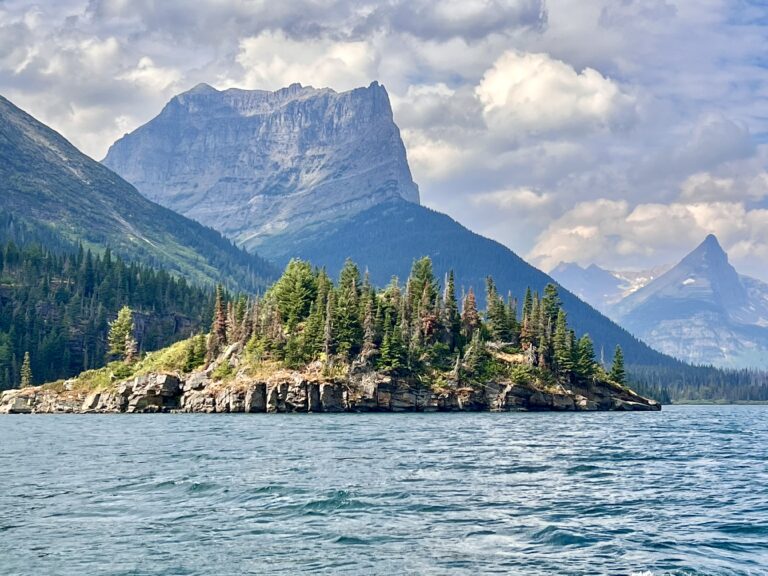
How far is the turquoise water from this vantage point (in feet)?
116

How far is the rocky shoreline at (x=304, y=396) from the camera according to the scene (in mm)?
178125

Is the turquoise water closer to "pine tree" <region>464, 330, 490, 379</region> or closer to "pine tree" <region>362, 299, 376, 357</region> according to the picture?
"pine tree" <region>362, 299, 376, 357</region>

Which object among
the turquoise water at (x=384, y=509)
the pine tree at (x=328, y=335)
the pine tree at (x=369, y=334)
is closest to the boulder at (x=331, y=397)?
the pine tree at (x=328, y=335)

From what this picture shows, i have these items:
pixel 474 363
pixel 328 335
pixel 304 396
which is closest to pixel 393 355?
pixel 328 335

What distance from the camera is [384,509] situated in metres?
46.4

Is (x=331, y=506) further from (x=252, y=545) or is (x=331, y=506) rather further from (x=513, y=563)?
(x=513, y=563)

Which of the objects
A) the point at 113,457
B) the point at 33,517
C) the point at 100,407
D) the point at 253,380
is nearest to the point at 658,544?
the point at 33,517

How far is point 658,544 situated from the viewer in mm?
37812

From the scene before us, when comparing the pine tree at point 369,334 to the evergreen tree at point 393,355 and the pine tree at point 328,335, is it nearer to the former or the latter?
the evergreen tree at point 393,355

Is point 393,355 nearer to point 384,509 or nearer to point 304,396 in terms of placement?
point 304,396

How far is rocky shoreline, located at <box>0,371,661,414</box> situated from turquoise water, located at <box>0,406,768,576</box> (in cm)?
9173

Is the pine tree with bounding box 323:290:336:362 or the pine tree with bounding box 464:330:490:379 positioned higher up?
the pine tree with bounding box 323:290:336:362

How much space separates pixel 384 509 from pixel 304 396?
5231 inches

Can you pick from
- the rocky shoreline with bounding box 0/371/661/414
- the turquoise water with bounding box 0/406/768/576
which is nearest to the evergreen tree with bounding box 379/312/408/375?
the rocky shoreline with bounding box 0/371/661/414
